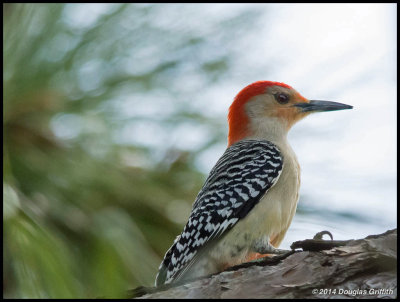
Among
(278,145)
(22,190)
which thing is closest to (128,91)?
(22,190)

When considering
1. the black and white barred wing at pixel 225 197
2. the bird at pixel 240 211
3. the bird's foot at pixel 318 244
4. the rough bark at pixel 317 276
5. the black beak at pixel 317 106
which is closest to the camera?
the rough bark at pixel 317 276

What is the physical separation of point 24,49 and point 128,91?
585 mm

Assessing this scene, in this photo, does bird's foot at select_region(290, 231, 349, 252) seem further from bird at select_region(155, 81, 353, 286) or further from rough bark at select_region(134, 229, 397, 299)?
bird at select_region(155, 81, 353, 286)

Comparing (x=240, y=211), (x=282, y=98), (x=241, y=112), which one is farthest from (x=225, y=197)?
(x=282, y=98)

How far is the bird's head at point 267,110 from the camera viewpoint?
453 cm

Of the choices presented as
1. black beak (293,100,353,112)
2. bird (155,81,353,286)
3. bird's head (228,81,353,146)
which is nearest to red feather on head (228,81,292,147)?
bird's head (228,81,353,146)

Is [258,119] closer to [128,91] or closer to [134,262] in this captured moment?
[128,91]

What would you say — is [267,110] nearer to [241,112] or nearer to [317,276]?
[241,112]

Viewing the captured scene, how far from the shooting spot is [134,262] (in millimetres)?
1820

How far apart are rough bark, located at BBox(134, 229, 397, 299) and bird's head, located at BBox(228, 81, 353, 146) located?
7.04 ft

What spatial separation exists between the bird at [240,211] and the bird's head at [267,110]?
0.09m

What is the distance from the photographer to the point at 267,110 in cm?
457

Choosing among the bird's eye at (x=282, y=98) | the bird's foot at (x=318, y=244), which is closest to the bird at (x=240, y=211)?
the bird's eye at (x=282, y=98)

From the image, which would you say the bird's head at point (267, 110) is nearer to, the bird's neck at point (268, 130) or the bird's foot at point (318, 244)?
the bird's neck at point (268, 130)
